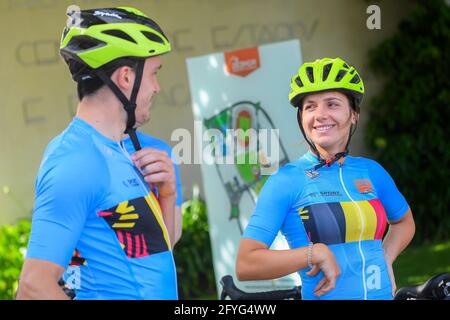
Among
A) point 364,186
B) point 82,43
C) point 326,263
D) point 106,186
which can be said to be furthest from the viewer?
point 364,186

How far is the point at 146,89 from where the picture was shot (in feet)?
8.61

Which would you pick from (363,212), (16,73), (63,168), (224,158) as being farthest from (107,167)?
(16,73)

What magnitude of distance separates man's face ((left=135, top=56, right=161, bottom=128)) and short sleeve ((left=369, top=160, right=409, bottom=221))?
42.9 inches

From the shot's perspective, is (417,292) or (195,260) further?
(195,260)

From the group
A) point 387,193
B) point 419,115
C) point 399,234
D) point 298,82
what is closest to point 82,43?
point 298,82

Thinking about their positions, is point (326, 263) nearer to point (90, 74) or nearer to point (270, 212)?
point (270, 212)

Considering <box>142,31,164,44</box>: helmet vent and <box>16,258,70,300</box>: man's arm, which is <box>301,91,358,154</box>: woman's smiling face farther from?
<box>16,258,70,300</box>: man's arm

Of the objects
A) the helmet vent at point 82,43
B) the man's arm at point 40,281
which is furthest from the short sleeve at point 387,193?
the man's arm at point 40,281

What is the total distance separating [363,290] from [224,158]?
9.25 ft

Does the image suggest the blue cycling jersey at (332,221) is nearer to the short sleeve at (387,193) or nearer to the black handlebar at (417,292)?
the short sleeve at (387,193)

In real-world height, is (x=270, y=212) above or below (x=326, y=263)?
above

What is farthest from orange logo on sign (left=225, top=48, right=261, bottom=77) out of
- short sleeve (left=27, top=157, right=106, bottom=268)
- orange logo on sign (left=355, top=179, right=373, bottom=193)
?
short sleeve (left=27, top=157, right=106, bottom=268)

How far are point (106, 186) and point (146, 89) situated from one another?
0.38 metres
